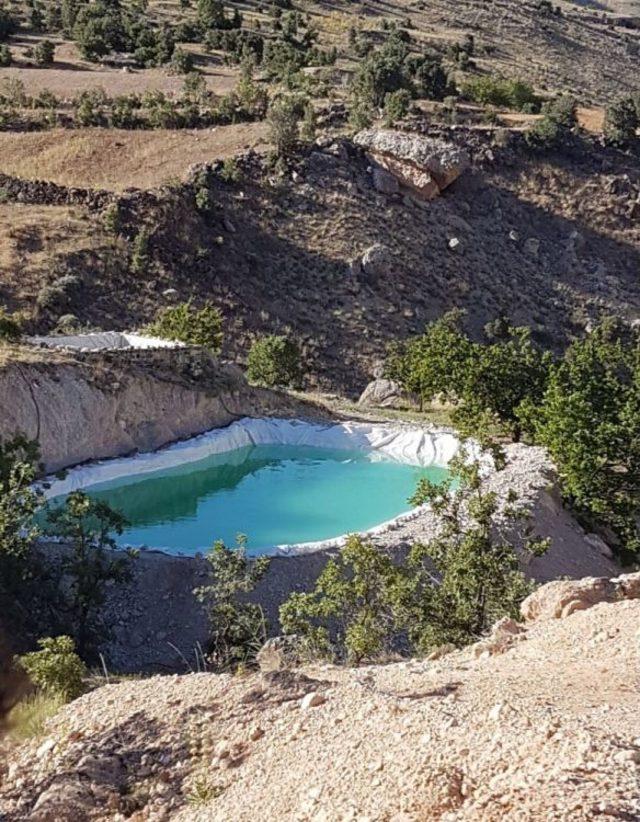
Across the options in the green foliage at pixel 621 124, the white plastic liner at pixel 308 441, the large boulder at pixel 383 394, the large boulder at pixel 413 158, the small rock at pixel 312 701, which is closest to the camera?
the small rock at pixel 312 701

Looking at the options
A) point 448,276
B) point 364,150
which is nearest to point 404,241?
point 448,276

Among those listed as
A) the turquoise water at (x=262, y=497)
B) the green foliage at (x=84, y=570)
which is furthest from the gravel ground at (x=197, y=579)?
the turquoise water at (x=262, y=497)

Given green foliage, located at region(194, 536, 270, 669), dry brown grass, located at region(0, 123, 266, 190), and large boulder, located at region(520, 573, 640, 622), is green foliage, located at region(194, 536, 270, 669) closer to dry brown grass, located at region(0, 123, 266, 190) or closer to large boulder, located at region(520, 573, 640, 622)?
large boulder, located at region(520, 573, 640, 622)

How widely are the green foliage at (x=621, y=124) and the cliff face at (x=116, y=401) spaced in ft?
93.9

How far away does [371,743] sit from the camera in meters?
5.80

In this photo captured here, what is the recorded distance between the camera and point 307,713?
6.62 meters

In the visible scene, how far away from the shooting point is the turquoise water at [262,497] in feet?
64.5

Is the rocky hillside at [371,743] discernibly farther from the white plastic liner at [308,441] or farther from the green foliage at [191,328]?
the green foliage at [191,328]

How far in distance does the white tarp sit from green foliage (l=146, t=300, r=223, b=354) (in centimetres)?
533

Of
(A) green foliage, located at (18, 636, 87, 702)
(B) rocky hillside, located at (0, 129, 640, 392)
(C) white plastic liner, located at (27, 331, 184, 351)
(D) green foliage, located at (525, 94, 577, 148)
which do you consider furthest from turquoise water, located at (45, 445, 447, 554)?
(D) green foliage, located at (525, 94, 577, 148)

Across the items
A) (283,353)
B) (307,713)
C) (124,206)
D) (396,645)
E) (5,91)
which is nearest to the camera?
(307,713)

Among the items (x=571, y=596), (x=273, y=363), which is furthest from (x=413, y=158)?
(x=571, y=596)

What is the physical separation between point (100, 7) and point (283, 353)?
32822 millimetres

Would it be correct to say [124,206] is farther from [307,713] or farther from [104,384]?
[307,713]
